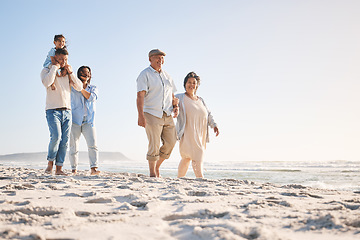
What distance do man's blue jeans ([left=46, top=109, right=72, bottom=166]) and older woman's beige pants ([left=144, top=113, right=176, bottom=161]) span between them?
1.20m

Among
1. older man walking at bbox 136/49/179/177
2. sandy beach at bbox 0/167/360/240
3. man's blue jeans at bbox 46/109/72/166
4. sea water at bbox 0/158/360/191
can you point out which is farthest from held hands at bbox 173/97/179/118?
sandy beach at bbox 0/167/360/240

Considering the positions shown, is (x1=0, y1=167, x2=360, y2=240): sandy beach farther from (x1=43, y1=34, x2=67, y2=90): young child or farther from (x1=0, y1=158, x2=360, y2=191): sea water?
(x1=0, y1=158, x2=360, y2=191): sea water

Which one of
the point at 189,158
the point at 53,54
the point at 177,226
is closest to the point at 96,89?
the point at 53,54

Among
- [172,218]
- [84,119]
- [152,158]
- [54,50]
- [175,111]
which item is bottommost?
[172,218]

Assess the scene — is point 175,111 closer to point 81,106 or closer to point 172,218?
point 81,106

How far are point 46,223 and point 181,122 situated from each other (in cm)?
358

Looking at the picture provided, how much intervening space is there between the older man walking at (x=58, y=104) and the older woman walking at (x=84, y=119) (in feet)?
1.71

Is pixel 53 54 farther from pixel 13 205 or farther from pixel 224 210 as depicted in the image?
pixel 224 210

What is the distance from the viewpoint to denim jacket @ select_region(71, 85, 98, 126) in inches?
207

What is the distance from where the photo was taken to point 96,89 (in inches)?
219

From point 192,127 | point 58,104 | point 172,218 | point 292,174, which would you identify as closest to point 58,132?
point 58,104

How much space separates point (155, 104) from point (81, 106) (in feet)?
4.73

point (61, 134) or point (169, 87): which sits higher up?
point (169, 87)

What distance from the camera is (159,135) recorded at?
4727 millimetres
